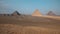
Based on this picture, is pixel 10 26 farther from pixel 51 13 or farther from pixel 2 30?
pixel 51 13

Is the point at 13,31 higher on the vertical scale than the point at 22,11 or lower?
lower

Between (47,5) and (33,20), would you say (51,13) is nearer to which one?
(47,5)

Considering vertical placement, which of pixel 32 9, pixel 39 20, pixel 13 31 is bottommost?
pixel 13 31

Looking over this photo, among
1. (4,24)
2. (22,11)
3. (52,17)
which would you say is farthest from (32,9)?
(4,24)

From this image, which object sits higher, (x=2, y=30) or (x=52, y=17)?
(x=52, y=17)

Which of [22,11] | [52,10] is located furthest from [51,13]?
[22,11]
